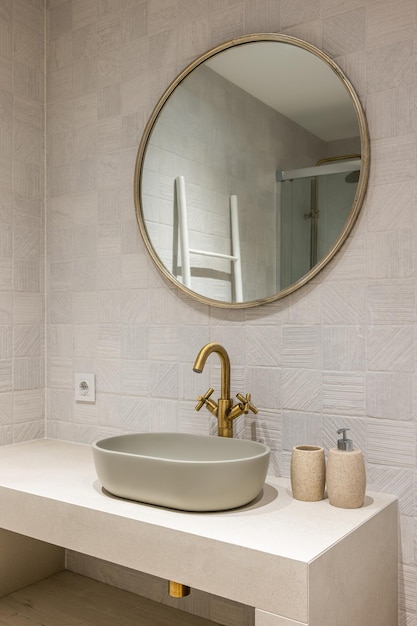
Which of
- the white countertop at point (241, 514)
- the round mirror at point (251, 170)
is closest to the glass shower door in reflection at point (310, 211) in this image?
the round mirror at point (251, 170)

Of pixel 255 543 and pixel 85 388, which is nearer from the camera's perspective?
pixel 255 543

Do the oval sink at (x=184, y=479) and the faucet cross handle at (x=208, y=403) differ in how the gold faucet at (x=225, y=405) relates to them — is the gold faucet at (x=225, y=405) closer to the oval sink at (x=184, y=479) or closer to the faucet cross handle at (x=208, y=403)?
the faucet cross handle at (x=208, y=403)

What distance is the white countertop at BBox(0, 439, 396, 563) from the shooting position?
3.53 ft

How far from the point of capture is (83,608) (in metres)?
1.70

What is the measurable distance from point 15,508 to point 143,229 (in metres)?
0.84

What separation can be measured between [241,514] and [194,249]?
0.75 m

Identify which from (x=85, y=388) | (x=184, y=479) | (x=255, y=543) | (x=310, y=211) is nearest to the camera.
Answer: (x=255, y=543)

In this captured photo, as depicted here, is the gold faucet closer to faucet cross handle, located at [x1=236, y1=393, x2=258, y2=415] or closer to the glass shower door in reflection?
faucet cross handle, located at [x1=236, y1=393, x2=258, y2=415]

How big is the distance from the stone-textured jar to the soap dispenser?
0.11 feet

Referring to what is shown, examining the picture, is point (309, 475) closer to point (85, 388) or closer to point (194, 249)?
point (194, 249)

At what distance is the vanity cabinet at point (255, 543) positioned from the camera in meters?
1.02

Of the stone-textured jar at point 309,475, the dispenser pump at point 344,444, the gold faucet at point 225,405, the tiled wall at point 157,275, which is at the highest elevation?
the tiled wall at point 157,275

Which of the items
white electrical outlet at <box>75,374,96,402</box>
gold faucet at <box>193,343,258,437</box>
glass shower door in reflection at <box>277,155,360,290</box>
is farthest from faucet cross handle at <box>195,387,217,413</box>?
white electrical outlet at <box>75,374,96,402</box>

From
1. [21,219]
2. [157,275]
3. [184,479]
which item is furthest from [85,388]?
[184,479]
